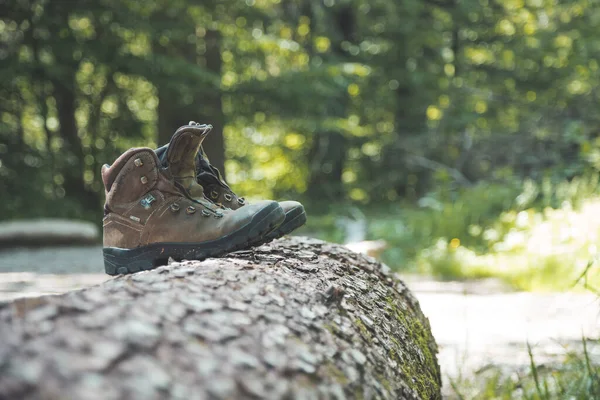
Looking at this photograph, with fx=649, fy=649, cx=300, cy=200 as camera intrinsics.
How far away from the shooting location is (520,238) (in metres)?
6.74

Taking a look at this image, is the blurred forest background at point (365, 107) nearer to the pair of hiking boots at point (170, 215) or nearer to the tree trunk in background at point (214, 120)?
the tree trunk in background at point (214, 120)

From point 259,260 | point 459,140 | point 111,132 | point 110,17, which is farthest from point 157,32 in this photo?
point 259,260

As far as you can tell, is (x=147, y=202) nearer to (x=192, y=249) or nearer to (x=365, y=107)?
(x=192, y=249)

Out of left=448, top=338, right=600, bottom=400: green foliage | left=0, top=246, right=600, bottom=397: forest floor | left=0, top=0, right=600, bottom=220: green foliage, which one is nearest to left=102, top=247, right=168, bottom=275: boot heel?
left=0, top=246, right=600, bottom=397: forest floor

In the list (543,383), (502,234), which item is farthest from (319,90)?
(543,383)

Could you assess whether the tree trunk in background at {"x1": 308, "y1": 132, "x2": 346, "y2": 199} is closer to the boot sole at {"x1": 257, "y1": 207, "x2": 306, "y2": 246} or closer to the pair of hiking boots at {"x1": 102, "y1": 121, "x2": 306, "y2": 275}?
the boot sole at {"x1": 257, "y1": 207, "x2": 306, "y2": 246}

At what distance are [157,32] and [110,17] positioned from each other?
0.72m

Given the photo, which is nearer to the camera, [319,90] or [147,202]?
[147,202]

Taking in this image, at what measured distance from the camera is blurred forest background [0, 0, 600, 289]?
26.9 feet

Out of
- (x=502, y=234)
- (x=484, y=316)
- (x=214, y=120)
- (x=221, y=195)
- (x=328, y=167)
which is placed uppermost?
(x=214, y=120)

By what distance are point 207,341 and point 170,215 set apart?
106 centimetres

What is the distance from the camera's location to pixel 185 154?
7.12 ft

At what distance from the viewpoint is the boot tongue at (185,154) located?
2.13 m

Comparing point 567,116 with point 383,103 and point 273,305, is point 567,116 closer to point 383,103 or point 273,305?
point 383,103
